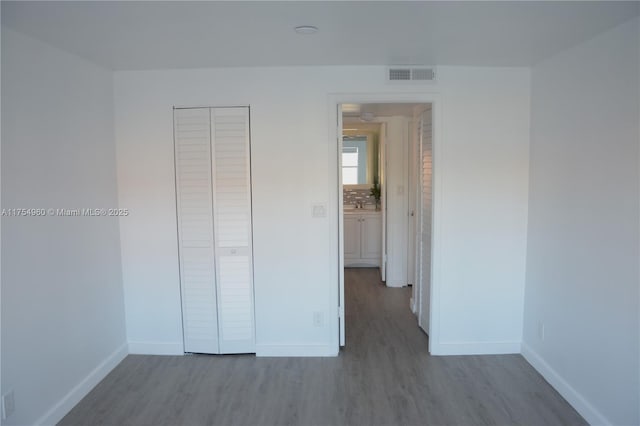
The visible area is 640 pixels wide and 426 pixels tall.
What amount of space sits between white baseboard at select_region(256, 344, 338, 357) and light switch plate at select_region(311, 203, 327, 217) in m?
1.13

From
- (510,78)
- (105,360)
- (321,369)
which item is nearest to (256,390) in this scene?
(321,369)

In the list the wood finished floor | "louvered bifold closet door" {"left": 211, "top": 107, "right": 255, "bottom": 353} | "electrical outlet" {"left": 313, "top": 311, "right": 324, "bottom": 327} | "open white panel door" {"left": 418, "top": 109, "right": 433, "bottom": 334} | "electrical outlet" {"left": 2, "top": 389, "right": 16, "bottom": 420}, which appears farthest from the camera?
"open white panel door" {"left": 418, "top": 109, "right": 433, "bottom": 334}

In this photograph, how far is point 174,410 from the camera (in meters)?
2.72

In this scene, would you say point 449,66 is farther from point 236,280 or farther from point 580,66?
point 236,280

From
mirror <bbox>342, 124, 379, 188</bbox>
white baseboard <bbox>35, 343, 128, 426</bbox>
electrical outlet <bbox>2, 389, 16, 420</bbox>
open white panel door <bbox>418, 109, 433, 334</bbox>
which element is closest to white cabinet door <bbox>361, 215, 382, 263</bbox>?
mirror <bbox>342, 124, 379, 188</bbox>

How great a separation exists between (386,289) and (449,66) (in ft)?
10.2

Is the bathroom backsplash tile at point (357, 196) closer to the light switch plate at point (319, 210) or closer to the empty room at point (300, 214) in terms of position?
the empty room at point (300, 214)

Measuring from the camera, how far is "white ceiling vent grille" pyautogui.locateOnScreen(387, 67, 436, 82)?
3214 millimetres

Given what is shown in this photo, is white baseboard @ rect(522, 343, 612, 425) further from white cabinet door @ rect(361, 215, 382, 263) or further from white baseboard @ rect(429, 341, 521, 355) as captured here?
white cabinet door @ rect(361, 215, 382, 263)

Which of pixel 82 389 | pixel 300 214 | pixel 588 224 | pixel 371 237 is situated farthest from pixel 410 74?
pixel 371 237

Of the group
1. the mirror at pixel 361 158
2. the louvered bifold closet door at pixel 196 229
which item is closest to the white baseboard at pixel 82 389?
the louvered bifold closet door at pixel 196 229

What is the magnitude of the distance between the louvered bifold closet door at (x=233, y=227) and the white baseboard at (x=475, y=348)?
63.8 inches

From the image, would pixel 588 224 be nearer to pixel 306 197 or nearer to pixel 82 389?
pixel 306 197

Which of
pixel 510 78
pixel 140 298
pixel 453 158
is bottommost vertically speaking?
pixel 140 298
